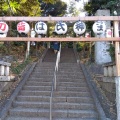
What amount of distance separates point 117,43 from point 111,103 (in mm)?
2528

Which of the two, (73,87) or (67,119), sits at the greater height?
(73,87)

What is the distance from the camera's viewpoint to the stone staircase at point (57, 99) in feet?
24.7

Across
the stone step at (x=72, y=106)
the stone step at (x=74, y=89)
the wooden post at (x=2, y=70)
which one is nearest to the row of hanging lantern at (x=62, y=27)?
the wooden post at (x=2, y=70)

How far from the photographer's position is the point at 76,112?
7.56 metres

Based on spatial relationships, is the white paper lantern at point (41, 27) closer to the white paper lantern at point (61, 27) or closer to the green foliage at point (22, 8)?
the white paper lantern at point (61, 27)

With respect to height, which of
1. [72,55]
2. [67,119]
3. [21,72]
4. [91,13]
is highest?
[91,13]

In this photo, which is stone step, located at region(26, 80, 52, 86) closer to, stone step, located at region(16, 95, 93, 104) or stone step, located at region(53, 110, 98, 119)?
stone step, located at region(16, 95, 93, 104)

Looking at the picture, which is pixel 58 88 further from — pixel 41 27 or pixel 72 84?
pixel 41 27

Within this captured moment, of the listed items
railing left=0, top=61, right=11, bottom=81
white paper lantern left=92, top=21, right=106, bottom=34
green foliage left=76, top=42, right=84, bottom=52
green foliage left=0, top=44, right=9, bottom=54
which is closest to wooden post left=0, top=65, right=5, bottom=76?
railing left=0, top=61, right=11, bottom=81

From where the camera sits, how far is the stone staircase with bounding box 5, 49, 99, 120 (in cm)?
752

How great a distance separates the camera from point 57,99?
846 cm

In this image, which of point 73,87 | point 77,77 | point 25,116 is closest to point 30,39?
point 25,116

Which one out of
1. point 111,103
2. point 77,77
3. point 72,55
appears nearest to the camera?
point 111,103

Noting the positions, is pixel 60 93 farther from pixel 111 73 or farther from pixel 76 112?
pixel 111 73
